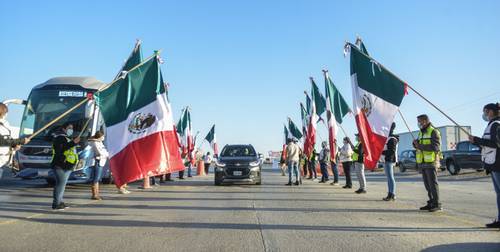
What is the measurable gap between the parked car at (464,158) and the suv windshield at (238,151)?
12.1 meters

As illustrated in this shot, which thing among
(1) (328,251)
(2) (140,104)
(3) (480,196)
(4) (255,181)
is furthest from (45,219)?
(3) (480,196)

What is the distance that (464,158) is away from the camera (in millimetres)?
23719

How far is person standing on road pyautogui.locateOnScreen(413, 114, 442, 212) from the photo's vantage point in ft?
29.9

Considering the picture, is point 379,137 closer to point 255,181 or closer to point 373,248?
point 373,248

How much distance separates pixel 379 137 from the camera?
31.6 feet

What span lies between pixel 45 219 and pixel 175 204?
314 centimetres

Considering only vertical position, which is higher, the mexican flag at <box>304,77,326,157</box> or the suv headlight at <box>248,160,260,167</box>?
the mexican flag at <box>304,77,326,157</box>

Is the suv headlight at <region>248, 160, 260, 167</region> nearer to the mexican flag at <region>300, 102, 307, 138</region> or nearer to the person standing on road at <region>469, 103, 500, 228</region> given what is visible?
the mexican flag at <region>300, 102, 307, 138</region>

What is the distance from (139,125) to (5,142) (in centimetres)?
305

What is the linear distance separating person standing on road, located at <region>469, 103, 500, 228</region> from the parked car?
17047mm

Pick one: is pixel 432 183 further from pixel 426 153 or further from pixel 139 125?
pixel 139 125

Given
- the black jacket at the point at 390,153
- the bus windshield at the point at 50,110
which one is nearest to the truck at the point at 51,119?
the bus windshield at the point at 50,110

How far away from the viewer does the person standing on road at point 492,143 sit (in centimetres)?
695

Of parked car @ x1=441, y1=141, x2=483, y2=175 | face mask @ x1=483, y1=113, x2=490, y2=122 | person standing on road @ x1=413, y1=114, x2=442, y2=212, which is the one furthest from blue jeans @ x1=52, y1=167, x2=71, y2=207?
parked car @ x1=441, y1=141, x2=483, y2=175
